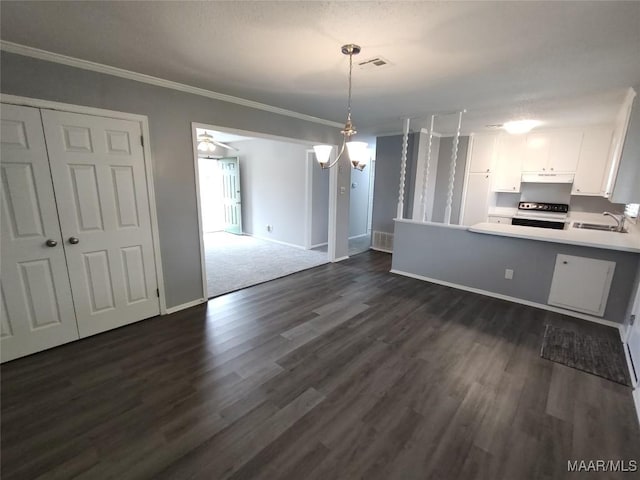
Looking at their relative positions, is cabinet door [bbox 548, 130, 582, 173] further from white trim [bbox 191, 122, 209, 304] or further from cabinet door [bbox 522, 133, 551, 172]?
white trim [bbox 191, 122, 209, 304]

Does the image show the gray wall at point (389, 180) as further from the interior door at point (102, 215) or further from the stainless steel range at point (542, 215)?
the interior door at point (102, 215)

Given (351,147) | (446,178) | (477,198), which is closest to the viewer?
(351,147)

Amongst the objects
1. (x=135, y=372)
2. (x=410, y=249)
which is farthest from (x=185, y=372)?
(x=410, y=249)

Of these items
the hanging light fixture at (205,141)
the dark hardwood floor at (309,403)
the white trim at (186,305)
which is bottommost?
the dark hardwood floor at (309,403)

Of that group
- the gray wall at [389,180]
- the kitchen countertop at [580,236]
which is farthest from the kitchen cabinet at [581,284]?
the gray wall at [389,180]

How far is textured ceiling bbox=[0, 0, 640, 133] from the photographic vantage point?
164cm

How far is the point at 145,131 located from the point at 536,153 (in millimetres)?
6168

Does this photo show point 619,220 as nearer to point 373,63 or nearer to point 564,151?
point 564,151

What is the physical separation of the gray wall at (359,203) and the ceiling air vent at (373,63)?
15.8ft

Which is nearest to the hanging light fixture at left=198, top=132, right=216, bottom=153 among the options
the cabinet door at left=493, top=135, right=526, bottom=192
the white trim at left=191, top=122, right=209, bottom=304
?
the white trim at left=191, top=122, right=209, bottom=304

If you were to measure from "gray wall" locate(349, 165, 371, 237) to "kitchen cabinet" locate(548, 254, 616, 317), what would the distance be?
15.2ft

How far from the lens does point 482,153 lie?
18.4 ft

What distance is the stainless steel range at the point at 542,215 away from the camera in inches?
Result: 202

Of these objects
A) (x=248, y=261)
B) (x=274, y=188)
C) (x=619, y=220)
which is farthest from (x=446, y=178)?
(x=248, y=261)
